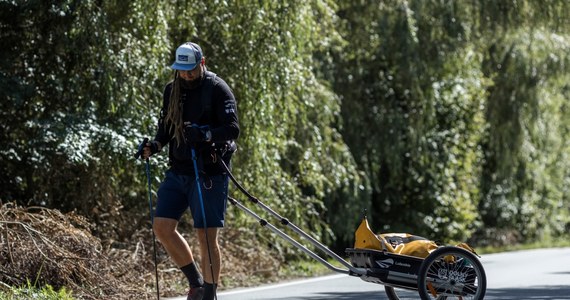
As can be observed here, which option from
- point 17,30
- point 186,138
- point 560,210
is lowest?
point 560,210

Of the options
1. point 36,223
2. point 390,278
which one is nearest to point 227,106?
point 390,278

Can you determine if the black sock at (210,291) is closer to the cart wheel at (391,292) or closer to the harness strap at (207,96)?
the harness strap at (207,96)

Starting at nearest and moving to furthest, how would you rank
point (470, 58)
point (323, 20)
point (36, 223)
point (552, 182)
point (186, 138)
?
point (186, 138) → point (36, 223) → point (323, 20) → point (470, 58) → point (552, 182)

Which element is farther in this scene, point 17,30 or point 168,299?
point 17,30

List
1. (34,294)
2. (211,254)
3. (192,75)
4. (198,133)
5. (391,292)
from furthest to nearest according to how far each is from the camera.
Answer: (391,292)
(34,294)
(211,254)
(192,75)
(198,133)

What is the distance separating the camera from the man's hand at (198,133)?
27.7ft

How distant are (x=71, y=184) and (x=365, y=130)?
8.11 meters

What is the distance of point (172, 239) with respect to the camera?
873 centimetres

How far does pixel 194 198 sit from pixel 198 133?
0.51 meters

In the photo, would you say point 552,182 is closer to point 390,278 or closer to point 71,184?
point 71,184

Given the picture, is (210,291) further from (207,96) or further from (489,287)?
(489,287)

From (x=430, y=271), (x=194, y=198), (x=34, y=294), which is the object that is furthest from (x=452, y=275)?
(x=34, y=294)

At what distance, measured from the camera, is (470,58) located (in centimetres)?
2048

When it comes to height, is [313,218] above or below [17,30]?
below
